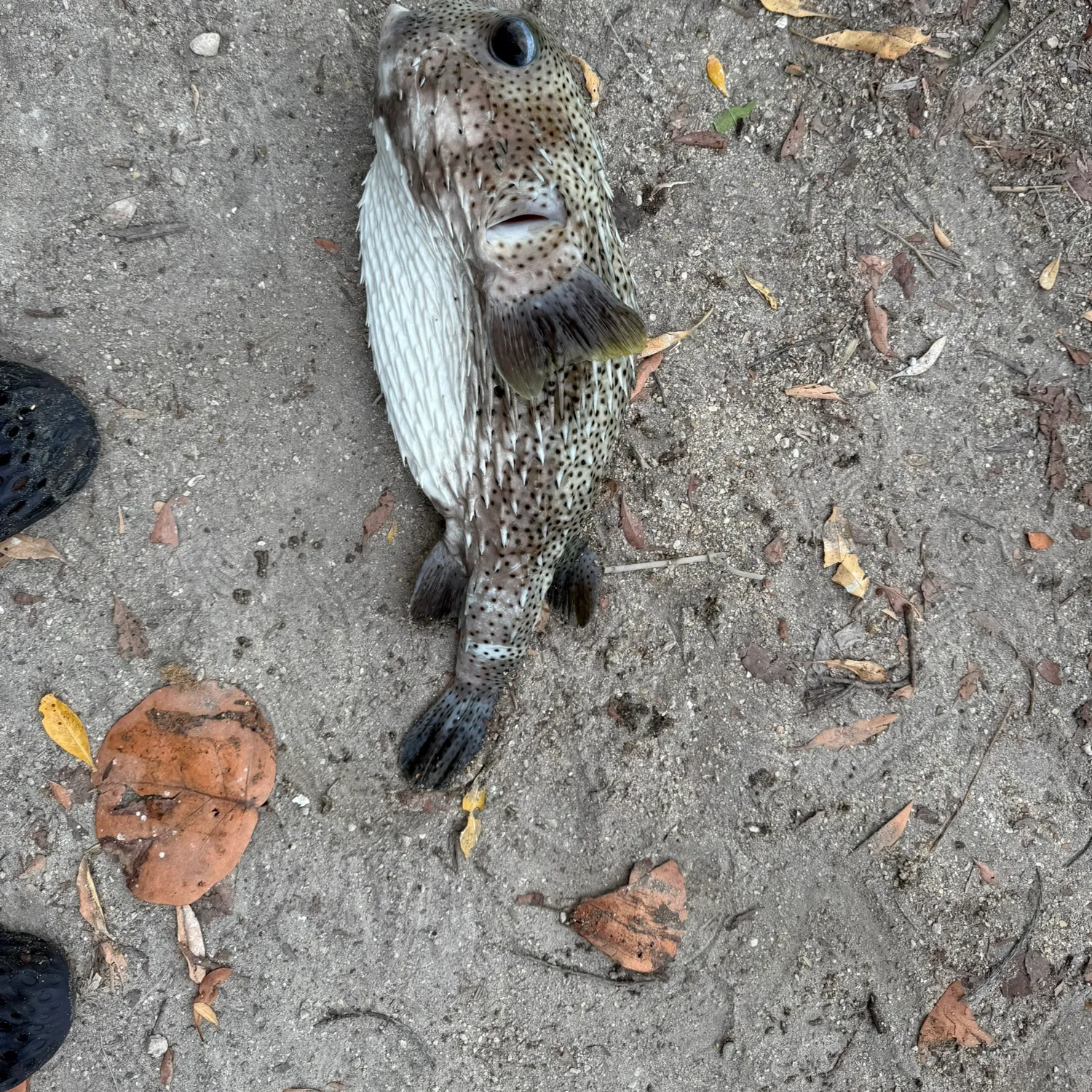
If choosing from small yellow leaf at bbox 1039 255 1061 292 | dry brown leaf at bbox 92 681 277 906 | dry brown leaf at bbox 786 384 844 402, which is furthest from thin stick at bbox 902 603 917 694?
dry brown leaf at bbox 92 681 277 906

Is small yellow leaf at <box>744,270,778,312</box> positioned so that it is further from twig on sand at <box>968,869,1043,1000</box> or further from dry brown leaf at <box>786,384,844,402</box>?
twig on sand at <box>968,869,1043,1000</box>

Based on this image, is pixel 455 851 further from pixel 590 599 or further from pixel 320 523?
pixel 320 523

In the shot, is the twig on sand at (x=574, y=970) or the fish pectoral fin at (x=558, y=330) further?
the twig on sand at (x=574, y=970)

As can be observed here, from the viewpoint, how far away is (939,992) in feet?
11.4

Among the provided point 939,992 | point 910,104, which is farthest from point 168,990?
point 910,104

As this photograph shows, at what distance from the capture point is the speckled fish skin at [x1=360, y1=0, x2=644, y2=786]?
2518 millimetres

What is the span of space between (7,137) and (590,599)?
2.95 meters

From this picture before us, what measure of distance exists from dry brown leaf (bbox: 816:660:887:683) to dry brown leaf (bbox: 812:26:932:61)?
9.08ft

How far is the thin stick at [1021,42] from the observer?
3.46 m

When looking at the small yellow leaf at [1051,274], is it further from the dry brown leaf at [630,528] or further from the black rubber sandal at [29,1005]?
the black rubber sandal at [29,1005]

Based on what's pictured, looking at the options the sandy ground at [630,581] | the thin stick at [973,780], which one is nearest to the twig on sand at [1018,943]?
the sandy ground at [630,581]

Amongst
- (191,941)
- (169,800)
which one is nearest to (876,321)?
(169,800)

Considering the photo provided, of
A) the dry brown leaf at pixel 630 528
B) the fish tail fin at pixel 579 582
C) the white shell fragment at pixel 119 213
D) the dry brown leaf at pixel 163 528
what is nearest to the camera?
the white shell fragment at pixel 119 213

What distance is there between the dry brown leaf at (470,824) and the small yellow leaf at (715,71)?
333 centimetres
